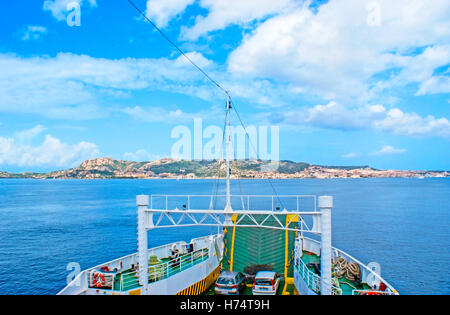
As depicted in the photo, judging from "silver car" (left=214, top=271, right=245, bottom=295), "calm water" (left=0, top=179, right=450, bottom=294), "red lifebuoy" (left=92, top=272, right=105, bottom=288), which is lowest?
"calm water" (left=0, top=179, right=450, bottom=294)

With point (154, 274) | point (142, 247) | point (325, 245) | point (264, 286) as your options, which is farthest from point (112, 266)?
point (325, 245)

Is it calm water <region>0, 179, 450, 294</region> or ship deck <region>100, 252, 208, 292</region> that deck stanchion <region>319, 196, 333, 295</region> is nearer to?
ship deck <region>100, 252, 208, 292</region>

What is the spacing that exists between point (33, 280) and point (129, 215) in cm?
4290

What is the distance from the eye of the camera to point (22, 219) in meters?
67.2

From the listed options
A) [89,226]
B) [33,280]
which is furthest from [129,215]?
[33,280]

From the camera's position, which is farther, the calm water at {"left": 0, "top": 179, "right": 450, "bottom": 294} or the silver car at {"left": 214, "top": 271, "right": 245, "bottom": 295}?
the calm water at {"left": 0, "top": 179, "right": 450, "bottom": 294}

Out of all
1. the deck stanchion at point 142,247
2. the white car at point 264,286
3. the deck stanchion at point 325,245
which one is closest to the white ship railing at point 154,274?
the deck stanchion at point 142,247

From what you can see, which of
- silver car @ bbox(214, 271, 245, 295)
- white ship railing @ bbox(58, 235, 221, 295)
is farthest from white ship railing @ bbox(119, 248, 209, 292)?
silver car @ bbox(214, 271, 245, 295)

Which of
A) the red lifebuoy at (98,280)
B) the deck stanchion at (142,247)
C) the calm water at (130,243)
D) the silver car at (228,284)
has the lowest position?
the calm water at (130,243)

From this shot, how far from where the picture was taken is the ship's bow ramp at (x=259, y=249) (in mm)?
22156

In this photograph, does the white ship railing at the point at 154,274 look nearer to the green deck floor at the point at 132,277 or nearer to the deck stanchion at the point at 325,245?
the green deck floor at the point at 132,277

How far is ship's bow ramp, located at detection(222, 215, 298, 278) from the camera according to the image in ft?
72.7

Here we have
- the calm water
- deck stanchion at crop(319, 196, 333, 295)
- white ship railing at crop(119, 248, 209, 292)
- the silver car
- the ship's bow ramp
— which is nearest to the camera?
deck stanchion at crop(319, 196, 333, 295)
